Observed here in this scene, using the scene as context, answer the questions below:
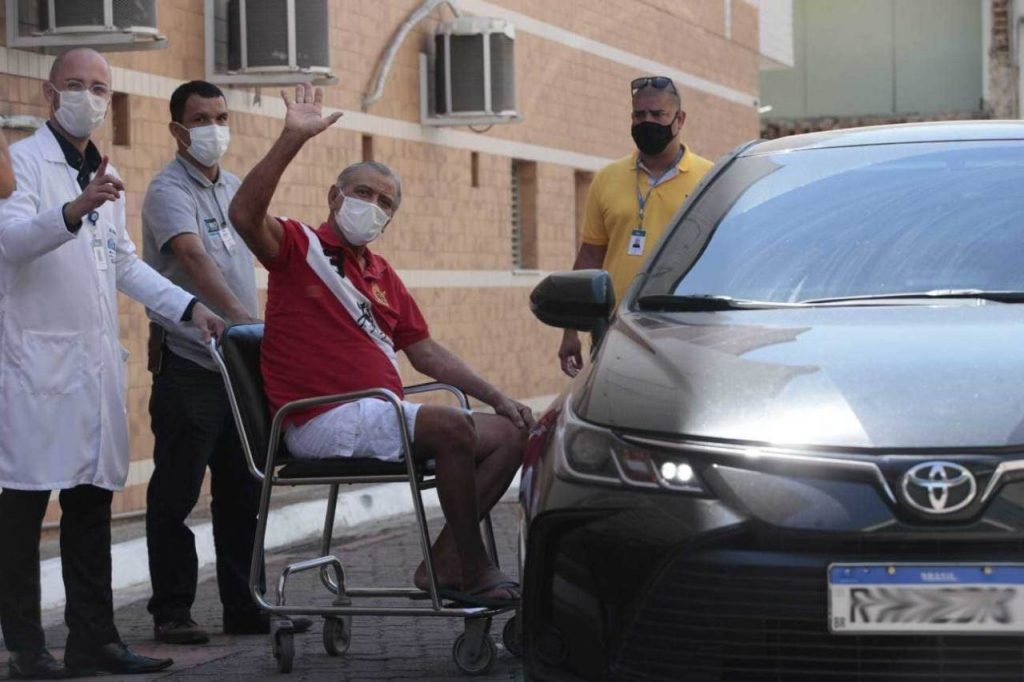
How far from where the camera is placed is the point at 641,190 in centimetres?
852

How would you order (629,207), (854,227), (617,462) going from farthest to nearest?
(629,207), (854,227), (617,462)

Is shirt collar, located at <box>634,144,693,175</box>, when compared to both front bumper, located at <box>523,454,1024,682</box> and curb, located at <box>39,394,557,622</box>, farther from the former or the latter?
front bumper, located at <box>523,454,1024,682</box>

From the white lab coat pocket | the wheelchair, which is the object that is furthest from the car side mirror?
the white lab coat pocket

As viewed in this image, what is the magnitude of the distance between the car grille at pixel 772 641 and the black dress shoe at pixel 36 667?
297 cm

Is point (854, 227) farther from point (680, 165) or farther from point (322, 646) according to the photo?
point (680, 165)

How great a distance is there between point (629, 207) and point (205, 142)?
1678 millimetres

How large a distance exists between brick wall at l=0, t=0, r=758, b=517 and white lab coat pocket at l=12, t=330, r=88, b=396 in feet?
16.0

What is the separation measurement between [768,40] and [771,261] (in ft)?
97.0

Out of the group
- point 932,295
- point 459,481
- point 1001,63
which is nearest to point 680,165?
point 459,481

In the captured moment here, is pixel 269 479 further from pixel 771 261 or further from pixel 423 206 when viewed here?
pixel 423 206

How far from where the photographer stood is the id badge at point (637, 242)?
832 centimetres

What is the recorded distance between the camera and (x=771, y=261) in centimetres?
546

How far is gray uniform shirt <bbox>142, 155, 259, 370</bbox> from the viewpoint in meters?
7.63

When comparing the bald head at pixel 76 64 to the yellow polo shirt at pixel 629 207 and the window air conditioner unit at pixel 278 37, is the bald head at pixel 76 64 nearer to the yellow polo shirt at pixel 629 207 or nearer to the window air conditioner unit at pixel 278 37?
the yellow polo shirt at pixel 629 207
